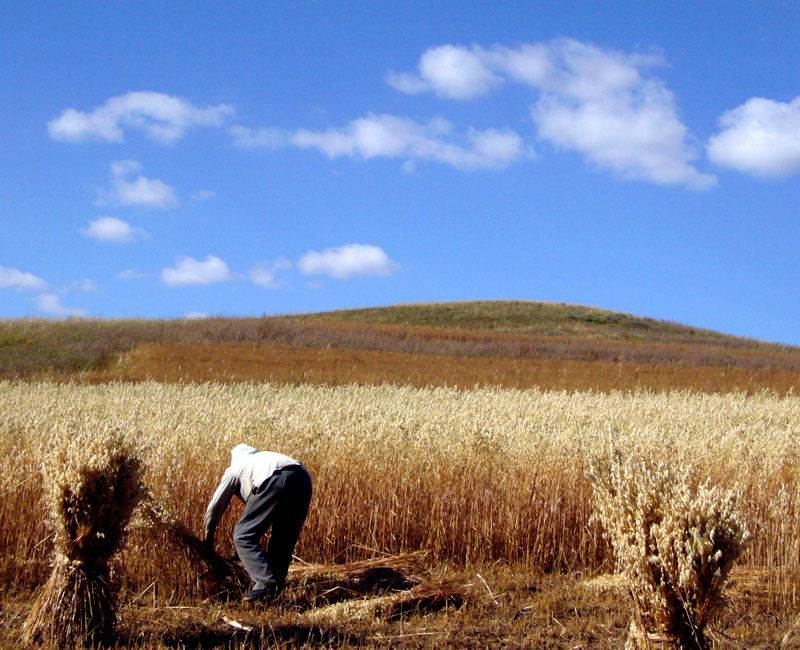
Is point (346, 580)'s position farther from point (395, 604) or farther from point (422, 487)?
point (422, 487)

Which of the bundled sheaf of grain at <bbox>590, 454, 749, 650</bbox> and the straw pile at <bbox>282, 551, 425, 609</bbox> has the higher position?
the bundled sheaf of grain at <bbox>590, 454, 749, 650</bbox>

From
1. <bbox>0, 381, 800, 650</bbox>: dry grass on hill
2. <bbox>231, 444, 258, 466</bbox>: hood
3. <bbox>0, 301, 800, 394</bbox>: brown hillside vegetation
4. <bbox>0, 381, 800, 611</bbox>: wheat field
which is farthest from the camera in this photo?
<bbox>0, 301, 800, 394</bbox>: brown hillside vegetation

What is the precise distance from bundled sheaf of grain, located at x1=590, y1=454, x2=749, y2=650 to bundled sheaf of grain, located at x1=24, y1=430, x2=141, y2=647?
120 inches

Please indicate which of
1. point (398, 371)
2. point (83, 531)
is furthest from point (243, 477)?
point (398, 371)

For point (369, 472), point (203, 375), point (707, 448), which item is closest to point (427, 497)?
point (369, 472)

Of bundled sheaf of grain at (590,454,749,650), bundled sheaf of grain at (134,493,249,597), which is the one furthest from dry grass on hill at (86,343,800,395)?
Result: bundled sheaf of grain at (590,454,749,650)

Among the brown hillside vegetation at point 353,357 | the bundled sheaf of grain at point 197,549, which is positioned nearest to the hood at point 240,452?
the bundled sheaf of grain at point 197,549

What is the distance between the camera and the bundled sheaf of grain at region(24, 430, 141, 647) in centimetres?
459

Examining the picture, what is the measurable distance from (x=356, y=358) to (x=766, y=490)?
22.0 metres

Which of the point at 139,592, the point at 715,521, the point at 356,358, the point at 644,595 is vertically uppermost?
the point at 356,358

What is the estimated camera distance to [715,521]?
163 inches

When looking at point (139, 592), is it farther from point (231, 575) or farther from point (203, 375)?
point (203, 375)

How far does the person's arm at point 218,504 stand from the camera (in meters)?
5.41

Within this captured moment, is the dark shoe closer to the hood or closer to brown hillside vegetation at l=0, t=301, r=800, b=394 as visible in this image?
the hood
